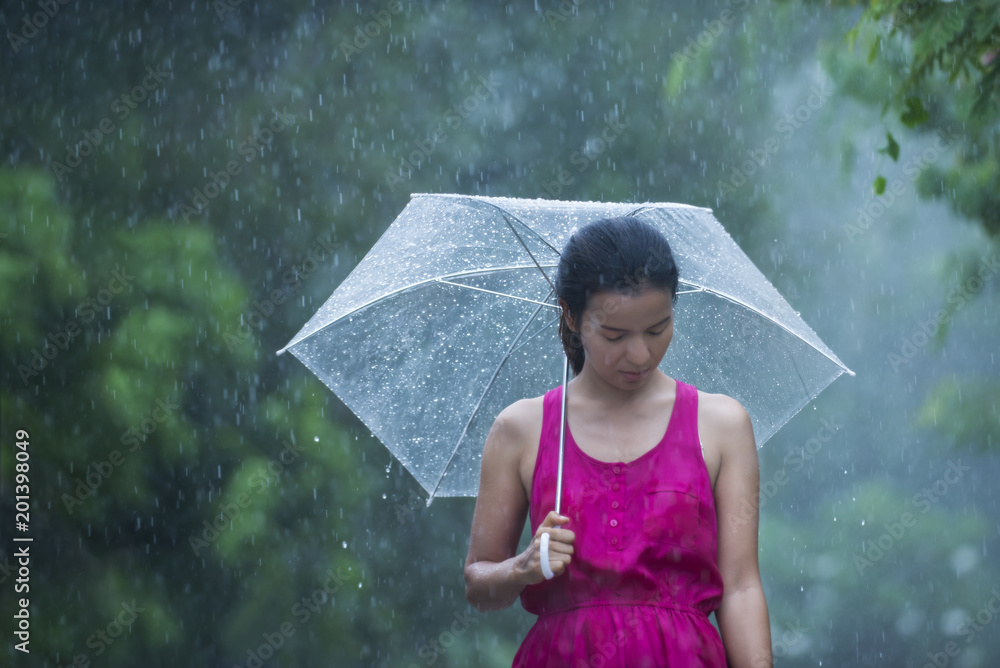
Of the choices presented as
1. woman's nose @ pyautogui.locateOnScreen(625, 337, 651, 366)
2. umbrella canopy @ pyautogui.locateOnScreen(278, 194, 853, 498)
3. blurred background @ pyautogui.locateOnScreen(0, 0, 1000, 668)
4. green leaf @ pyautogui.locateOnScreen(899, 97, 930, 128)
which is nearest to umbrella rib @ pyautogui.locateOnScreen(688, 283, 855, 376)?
umbrella canopy @ pyautogui.locateOnScreen(278, 194, 853, 498)

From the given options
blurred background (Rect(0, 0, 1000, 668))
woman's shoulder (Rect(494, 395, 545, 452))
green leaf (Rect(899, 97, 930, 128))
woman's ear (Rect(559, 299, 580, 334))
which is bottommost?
blurred background (Rect(0, 0, 1000, 668))

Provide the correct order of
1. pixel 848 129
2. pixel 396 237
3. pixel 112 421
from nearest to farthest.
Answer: pixel 396 237 < pixel 848 129 < pixel 112 421

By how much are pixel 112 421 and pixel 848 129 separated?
379cm

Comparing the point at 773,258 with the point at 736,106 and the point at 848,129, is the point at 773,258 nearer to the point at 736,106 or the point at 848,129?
the point at 736,106

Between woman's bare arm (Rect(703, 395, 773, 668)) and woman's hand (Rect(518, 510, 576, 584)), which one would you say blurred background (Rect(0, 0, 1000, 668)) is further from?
woman's hand (Rect(518, 510, 576, 584))

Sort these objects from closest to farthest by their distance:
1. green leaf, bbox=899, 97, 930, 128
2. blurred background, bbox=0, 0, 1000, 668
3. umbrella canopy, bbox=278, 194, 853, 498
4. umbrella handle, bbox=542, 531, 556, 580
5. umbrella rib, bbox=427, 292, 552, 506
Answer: umbrella handle, bbox=542, 531, 556, 580 < umbrella canopy, bbox=278, 194, 853, 498 < umbrella rib, bbox=427, 292, 552, 506 < green leaf, bbox=899, 97, 930, 128 < blurred background, bbox=0, 0, 1000, 668

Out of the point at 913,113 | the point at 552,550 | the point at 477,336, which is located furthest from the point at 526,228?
the point at 913,113

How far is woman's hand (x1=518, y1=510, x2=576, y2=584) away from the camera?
1.51 m

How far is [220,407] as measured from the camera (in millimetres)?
5402

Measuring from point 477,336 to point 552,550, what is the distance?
2.25 ft

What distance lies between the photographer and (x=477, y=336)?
212 cm

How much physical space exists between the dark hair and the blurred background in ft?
10.8

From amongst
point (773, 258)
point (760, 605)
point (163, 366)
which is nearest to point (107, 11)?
point (163, 366)

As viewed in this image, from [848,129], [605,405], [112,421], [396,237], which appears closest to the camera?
[605,405]
